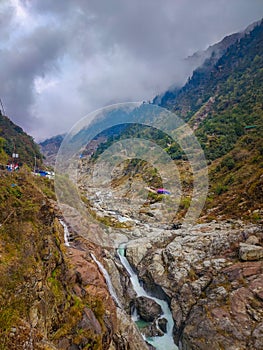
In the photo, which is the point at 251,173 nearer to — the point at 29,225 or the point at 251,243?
the point at 251,243

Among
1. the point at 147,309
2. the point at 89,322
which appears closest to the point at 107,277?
the point at 147,309

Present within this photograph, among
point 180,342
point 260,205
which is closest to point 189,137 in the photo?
point 260,205

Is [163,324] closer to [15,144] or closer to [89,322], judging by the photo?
[89,322]

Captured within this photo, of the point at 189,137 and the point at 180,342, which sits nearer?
the point at 180,342

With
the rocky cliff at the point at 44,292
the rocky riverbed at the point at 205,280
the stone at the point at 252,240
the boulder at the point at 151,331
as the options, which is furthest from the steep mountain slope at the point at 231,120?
the rocky cliff at the point at 44,292

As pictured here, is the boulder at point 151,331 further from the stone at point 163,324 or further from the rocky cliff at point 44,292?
the rocky cliff at point 44,292

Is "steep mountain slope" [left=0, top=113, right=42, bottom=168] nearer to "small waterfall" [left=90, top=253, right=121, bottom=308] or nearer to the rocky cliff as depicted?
"small waterfall" [left=90, top=253, right=121, bottom=308]
